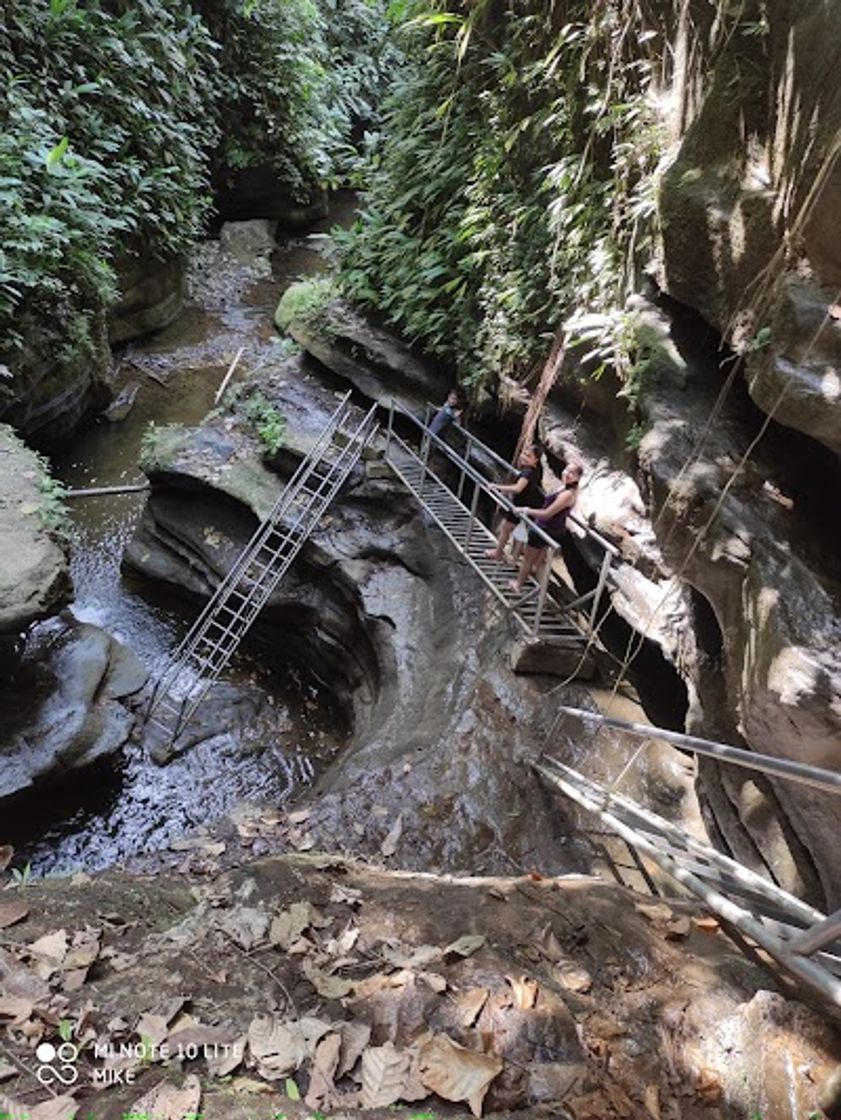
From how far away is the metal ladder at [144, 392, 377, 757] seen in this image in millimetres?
8703

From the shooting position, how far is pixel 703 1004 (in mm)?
3248

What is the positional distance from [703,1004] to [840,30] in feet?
15.6

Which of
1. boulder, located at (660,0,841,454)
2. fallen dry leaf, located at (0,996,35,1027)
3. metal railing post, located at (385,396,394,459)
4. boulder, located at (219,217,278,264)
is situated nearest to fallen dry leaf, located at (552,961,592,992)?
fallen dry leaf, located at (0,996,35,1027)

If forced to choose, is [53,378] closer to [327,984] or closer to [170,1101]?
[327,984]

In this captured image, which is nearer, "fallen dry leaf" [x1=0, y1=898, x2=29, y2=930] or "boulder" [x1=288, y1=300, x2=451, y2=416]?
"fallen dry leaf" [x1=0, y1=898, x2=29, y2=930]

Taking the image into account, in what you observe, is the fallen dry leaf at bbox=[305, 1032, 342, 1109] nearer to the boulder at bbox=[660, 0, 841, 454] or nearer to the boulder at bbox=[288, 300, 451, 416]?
the boulder at bbox=[660, 0, 841, 454]

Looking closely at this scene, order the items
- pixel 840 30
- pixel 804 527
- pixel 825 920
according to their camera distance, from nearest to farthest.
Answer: pixel 825 920
pixel 840 30
pixel 804 527

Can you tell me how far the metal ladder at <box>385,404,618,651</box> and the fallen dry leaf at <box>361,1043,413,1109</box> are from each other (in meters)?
4.28

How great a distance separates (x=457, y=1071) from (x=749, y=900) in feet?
6.09

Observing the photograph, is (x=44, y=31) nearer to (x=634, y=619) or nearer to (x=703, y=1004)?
(x=634, y=619)

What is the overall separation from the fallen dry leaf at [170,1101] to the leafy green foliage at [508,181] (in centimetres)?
549

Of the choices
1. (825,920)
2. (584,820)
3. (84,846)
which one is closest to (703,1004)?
(825,920)

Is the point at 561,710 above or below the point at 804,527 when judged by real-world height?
below

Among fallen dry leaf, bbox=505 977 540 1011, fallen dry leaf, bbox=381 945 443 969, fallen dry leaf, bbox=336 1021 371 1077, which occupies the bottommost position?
fallen dry leaf, bbox=381 945 443 969
